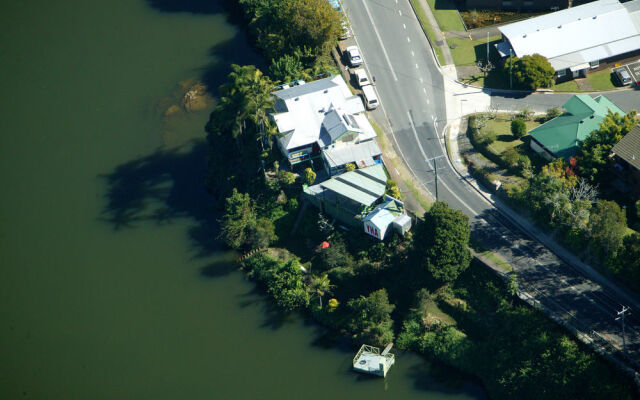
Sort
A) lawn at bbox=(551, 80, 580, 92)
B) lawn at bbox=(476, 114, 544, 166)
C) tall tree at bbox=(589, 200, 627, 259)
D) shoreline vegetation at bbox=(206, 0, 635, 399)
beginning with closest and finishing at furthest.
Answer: shoreline vegetation at bbox=(206, 0, 635, 399), tall tree at bbox=(589, 200, 627, 259), lawn at bbox=(476, 114, 544, 166), lawn at bbox=(551, 80, 580, 92)

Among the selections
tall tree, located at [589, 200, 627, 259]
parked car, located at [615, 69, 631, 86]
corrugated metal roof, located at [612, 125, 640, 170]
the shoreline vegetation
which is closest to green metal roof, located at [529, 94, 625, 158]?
corrugated metal roof, located at [612, 125, 640, 170]

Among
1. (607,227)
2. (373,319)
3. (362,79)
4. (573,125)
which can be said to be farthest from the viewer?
(362,79)

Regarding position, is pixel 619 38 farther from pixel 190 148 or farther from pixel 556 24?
pixel 190 148

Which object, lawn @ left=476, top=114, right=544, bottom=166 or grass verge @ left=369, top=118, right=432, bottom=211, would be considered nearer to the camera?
grass verge @ left=369, top=118, right=432, bottom=211

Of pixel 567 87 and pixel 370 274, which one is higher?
pixel 567 87

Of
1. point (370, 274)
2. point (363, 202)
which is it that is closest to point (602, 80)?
point (363, 202)

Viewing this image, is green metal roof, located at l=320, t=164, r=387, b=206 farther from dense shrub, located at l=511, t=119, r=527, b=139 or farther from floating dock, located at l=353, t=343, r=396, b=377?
dense shrub, located at l=511, t=119, r=527, b=139

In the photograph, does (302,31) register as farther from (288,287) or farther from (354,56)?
(288,287)

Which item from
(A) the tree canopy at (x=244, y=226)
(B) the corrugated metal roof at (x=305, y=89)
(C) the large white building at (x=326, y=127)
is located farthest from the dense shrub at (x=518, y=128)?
(A) the tree canopy at (x=244, y=226)
